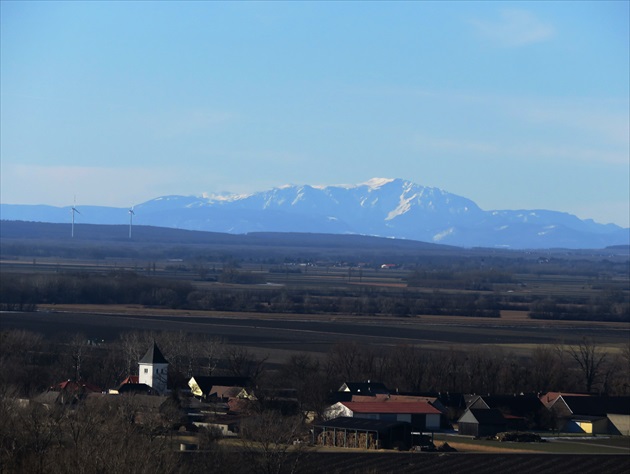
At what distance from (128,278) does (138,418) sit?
68.7 metres

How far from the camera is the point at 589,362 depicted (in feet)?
188

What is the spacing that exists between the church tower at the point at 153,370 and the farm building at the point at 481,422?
10.2m

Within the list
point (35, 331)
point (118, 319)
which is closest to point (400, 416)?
point (35, 331)

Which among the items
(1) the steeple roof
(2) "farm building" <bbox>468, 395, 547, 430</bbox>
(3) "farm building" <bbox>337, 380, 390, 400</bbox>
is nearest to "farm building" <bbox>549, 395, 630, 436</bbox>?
(2) "farm building" <bbox>468, 395, 547, 430</bbox>

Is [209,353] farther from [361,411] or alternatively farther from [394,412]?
[394,412]

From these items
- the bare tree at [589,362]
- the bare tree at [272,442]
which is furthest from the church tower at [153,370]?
the bare tree at [589,362]

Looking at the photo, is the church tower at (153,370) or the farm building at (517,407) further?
the church tower at (153,370)

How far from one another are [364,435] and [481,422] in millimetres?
5692

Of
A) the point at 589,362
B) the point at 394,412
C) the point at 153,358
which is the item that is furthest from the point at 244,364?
the point at 589,362

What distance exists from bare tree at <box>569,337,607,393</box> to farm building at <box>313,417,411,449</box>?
14759 mm

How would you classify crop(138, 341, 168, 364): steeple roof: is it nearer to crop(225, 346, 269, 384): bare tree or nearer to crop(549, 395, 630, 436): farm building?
crop(225, 346, 269, 384): bare tree

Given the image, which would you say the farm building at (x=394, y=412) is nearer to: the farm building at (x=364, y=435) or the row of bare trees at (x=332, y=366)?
the farm building at (x=364, y=435)

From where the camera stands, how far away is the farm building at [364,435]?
129 feet

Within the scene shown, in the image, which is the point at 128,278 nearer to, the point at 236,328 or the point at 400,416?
the point at 236,328
